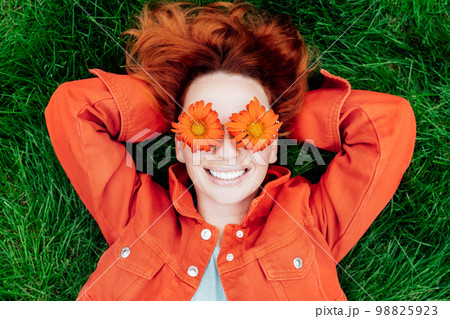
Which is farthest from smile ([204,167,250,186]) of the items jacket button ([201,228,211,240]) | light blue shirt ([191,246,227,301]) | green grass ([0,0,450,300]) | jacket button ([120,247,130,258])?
green grass ([0,0,450,300])

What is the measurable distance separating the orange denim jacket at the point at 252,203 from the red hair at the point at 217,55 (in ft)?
0.29

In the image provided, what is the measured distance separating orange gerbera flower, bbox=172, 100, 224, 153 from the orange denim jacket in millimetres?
388

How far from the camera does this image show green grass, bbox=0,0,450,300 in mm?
2309

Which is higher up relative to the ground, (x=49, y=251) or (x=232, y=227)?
(x=232, y=227)

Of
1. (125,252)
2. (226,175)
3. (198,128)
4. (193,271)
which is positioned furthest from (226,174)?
(125,252)

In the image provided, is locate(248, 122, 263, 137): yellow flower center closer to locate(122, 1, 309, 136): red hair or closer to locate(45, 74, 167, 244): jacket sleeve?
locate(122, 1, 309, 136): red hair

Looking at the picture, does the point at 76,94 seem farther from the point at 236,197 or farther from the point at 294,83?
the point at 294,83

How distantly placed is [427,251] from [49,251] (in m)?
2.07

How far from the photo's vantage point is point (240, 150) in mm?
1798

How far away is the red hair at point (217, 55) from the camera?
6.43 ft

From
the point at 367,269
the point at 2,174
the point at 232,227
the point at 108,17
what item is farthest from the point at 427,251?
the point at 2,174

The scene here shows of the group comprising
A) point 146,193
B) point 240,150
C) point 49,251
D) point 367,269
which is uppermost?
point 240,150
